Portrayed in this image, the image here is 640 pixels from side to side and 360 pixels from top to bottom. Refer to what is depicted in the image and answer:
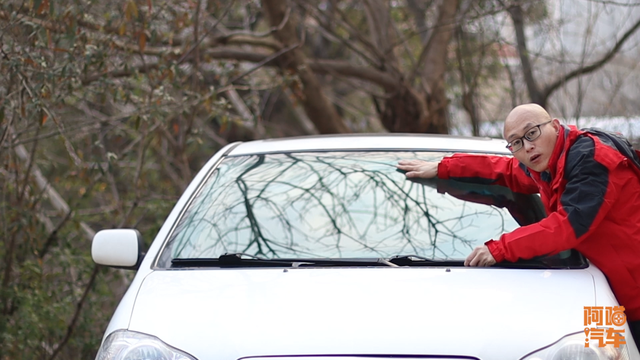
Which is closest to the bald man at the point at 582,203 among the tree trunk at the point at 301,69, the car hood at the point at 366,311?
the car hood at the point at 366,311

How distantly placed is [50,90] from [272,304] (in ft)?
8.00

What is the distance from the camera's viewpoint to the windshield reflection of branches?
288 centimetres

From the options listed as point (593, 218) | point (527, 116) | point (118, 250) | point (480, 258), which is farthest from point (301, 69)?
point (593, 218)

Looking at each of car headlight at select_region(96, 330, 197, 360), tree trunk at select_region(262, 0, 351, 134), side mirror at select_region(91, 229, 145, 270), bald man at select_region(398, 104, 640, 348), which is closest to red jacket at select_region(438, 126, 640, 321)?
bald man at select_region(398, 104, 640, 348)

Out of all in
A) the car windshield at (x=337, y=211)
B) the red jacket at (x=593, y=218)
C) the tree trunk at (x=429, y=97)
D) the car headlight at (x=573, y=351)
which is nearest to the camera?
the car headlight at (x=573, y=351)

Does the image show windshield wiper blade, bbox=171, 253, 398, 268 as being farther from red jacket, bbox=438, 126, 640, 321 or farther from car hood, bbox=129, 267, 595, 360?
red jacket, bbox=438, 126, 640, 321

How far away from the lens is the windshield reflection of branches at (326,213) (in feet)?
9.44

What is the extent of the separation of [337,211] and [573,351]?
126 centimetres

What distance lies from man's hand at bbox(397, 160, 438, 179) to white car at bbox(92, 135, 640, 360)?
0.13ft

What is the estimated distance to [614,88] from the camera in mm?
8539

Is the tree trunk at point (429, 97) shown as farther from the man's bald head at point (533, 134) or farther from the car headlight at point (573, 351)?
the car headlight at point (573, 351)

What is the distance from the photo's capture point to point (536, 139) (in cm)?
271

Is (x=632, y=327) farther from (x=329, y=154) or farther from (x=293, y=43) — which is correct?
(x=293, y=43)

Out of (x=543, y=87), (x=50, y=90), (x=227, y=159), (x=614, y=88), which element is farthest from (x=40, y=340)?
(x=614, y=88)
